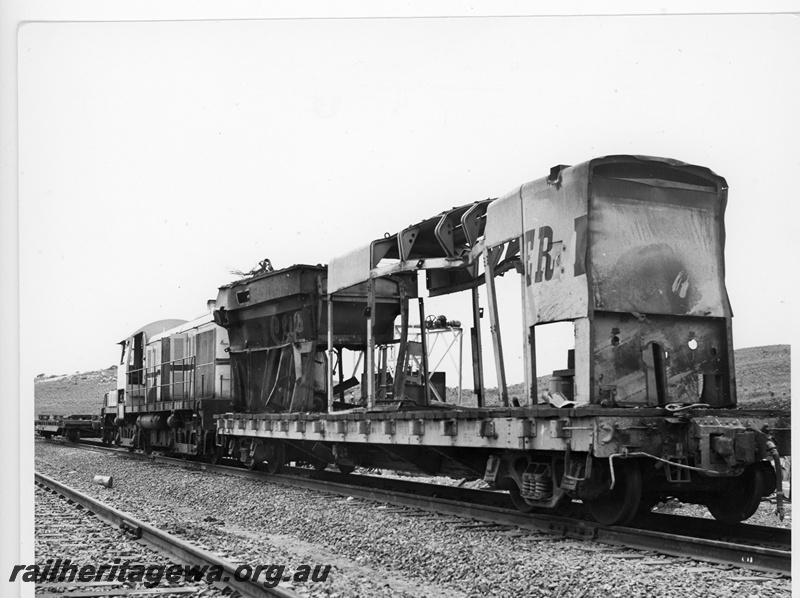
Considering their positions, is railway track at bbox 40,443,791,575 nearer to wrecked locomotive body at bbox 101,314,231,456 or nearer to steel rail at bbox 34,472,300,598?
steel rail at bbox 34,472,300,598

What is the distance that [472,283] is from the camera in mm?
11023

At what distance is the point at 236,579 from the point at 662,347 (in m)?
4.44

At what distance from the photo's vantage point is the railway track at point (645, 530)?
6.38 metres

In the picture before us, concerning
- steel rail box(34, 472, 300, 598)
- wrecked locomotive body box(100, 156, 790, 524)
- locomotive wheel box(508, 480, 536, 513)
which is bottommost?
steel rail box(34, 472, 300, 598)

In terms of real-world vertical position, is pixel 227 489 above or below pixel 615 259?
below

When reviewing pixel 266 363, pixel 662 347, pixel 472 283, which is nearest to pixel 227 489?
pixel 266 363

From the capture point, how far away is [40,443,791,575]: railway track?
6375mm

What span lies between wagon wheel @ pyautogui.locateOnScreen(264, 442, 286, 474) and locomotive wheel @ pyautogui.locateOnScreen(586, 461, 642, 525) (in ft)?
26.2

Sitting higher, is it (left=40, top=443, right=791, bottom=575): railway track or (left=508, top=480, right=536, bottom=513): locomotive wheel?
(left=508, top=480, right=536, bottom=513): locomotive wheel

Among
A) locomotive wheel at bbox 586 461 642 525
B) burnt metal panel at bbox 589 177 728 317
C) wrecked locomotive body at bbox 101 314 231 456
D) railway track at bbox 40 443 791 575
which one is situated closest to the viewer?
railway track at bbox 40 443 791 575

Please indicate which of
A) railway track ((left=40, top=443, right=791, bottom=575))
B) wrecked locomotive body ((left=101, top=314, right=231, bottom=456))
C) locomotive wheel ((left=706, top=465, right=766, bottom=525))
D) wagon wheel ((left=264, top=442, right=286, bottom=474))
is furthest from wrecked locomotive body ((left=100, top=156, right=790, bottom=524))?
wrecked locomotive body ((left=101, top=314, right=231, bottom=456))

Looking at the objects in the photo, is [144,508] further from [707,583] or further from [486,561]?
[707,583]

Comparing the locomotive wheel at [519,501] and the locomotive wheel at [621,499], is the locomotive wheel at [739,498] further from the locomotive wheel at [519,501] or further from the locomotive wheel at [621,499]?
the locomotive wheel at [519,501]

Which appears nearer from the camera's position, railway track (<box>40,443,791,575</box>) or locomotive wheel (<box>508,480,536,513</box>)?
railway track (<box>40,443,791,575</box>)
